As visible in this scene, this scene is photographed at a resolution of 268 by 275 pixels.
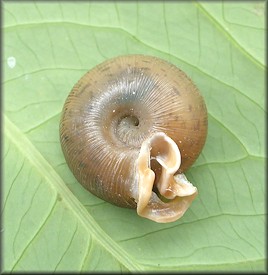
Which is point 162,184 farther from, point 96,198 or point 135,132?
point 96,198

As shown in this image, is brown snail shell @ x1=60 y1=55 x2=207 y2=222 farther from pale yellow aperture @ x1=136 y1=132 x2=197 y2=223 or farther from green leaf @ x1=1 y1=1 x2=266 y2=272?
green leaf @ x1=1 y1=1 x2=266 y2=272

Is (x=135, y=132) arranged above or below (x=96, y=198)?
above

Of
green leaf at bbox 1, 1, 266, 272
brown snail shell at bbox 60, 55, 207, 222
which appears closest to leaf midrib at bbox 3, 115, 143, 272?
green leaf at bbox 1, 1, 266, 272

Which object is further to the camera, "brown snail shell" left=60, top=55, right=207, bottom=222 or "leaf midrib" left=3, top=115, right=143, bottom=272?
"leaf midrib" left=3, top=115, right=143, bottom=272

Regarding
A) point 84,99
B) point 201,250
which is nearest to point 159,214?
point 201,250

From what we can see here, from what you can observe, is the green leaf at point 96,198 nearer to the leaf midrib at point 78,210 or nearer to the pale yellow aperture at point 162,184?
the leaf midrib at point 78,210

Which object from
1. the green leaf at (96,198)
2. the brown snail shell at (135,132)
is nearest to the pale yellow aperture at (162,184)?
the brown snail shell at (135,132)

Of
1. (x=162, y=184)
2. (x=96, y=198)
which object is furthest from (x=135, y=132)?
(x=96, y=198)

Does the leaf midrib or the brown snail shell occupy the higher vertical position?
the brown snail shell
